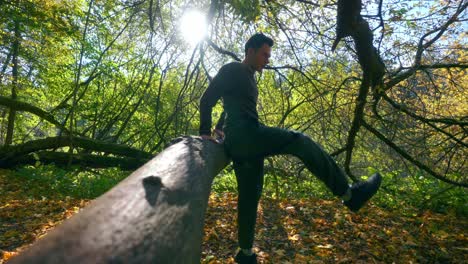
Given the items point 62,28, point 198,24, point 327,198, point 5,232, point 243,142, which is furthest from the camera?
point 62,28

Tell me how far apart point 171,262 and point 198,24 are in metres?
4.33

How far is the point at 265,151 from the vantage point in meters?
2.48

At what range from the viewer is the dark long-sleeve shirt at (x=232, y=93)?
8.71ft

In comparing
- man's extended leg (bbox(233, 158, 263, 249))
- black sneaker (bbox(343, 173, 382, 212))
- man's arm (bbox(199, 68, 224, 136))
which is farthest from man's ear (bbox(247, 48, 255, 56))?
black sneaker (bbox(343, 173, 382, 212))

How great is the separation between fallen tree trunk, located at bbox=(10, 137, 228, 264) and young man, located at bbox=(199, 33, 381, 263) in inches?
38.9

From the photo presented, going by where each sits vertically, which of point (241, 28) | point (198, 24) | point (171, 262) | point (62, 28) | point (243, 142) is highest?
point (62, 28)

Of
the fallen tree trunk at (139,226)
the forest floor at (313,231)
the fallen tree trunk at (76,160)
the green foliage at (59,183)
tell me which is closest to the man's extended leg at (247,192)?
the forest floor at (313,231)

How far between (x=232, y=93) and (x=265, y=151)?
59 cm

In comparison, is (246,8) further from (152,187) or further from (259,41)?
(152,187)

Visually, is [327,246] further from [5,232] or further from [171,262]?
[5,232]

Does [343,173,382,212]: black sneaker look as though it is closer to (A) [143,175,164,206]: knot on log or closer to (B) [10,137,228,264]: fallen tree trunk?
(B) [10,137,228,264]: fallen tree trunk

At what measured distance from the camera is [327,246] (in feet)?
11.5

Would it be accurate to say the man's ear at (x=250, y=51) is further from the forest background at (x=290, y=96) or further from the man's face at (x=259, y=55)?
the forest background at (x=290, y=96)

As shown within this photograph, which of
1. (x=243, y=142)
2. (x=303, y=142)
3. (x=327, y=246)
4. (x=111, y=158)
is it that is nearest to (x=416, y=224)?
(x=327, y=246)
